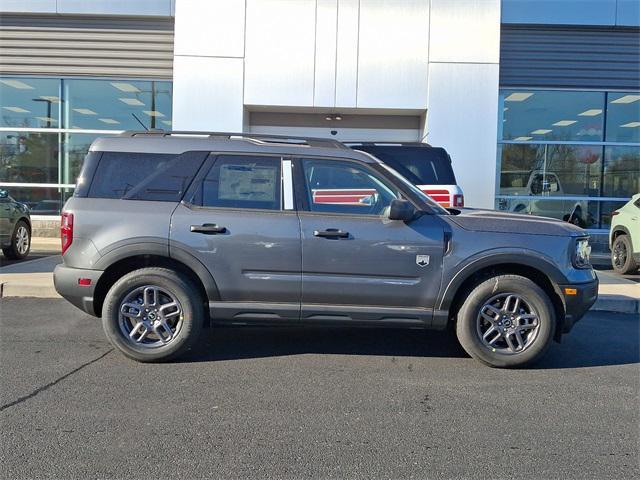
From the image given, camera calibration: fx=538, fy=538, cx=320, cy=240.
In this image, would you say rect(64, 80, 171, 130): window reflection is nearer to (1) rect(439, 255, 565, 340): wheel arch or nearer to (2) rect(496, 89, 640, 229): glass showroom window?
(2) rect(496, 89, 640, 229): glass showroom window

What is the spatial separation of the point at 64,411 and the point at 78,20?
11811 mm

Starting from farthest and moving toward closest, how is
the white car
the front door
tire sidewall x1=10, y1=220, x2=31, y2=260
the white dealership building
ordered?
the white dealership building → tire sidewall x1=10, y1=220, x2=31, y2=260 → the white car → the front door

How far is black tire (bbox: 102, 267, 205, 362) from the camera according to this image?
15.4ft

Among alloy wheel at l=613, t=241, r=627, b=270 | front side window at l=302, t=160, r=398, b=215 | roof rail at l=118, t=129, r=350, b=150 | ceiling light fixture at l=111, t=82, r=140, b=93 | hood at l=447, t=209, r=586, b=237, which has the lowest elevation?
alloy wheel at l=613, t=241, r=627, b=270

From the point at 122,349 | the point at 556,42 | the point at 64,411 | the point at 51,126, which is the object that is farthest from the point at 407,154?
the point at 51,126

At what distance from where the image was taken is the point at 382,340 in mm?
5680

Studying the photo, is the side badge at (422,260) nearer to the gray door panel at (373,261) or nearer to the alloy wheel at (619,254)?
the gray door panel at (373,261)

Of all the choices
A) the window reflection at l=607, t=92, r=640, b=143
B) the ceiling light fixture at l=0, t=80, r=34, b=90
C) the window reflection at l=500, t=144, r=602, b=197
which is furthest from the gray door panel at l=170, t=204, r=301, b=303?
the window reflection at l=607, t=92, r=640, b=143

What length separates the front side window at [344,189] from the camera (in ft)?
15.6

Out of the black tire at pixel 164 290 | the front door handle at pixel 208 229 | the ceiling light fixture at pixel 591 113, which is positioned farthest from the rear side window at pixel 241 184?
the ceiling light fixture at pixel 591 113

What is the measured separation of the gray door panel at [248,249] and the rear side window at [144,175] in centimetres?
29

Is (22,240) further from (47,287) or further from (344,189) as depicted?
(344,189)

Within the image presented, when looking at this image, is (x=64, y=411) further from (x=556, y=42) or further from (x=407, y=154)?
(x=556, y=42)

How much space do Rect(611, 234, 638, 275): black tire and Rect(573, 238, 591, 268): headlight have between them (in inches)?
217
